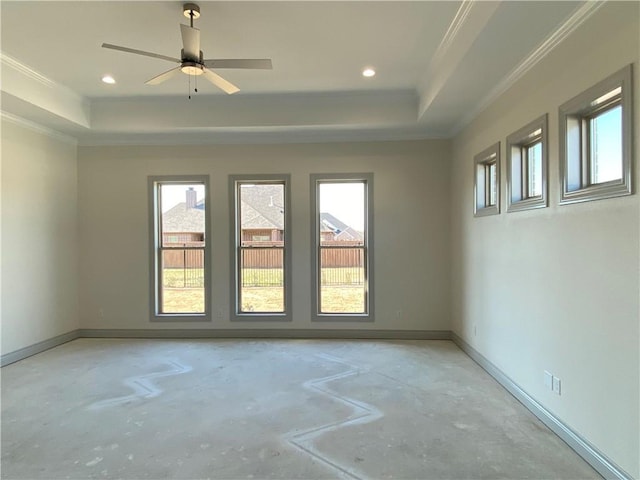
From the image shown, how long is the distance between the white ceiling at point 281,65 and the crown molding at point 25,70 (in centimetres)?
1

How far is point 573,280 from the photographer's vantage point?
2.48 metres

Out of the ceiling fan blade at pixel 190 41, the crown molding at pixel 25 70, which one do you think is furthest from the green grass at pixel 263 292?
the ceiling fan blade at pixel 190 41

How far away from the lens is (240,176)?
5.27 metres

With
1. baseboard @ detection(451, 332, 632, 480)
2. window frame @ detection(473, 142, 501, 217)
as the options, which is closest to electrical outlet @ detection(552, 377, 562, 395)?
baseboard @ detection(451, 332, 632, 480)

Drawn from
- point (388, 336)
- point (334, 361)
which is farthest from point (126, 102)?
point (388, 336)

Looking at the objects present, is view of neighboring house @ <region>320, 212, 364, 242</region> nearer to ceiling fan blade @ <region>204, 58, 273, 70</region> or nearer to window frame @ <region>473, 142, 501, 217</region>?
window frame @ <region>473, 142, 501, 217</region>

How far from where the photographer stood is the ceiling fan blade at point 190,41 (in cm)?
256

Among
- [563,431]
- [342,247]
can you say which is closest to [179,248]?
[342,247]

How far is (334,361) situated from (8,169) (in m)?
4.41

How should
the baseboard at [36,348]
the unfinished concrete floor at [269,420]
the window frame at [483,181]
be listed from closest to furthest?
the unfinished concrete floor at [269,420] → the window frame at [483,181] → the baseboard at [36,348]

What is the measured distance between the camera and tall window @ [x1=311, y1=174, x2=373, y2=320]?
5312 mm

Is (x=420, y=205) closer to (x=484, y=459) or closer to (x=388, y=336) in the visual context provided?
(x=388, y=336)

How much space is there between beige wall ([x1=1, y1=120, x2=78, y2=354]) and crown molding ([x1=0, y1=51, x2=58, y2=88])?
720mm

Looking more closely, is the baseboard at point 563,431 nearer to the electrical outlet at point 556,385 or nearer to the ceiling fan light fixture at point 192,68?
the electrical outlet at point 556,385
